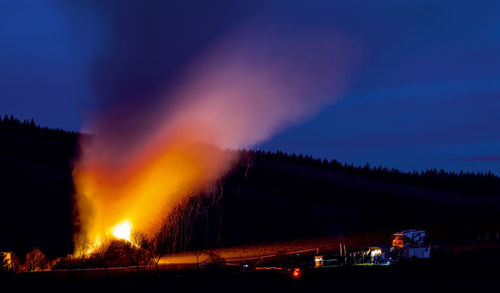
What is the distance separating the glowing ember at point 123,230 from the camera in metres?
62.5

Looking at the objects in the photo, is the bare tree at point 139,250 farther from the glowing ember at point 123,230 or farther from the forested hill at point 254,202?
the forested hill at point 254,202

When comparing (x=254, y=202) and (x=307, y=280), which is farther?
(x=254, y=202)

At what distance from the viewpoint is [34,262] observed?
187 ft

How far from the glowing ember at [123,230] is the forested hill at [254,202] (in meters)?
7.12

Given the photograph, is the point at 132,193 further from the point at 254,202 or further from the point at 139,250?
the point at 254,202

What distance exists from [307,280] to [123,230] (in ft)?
91.0

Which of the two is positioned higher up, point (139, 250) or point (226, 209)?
point (226, 209)

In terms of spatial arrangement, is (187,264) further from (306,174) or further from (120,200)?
(306,174)

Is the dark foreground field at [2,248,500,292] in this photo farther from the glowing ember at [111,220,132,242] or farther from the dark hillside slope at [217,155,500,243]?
the dark hillside slope at [217,155,500,243]

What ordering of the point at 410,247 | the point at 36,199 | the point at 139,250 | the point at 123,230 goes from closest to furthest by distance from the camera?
the point at 410,247
the point at 139,250
the point at 123,230
the point at 36,199

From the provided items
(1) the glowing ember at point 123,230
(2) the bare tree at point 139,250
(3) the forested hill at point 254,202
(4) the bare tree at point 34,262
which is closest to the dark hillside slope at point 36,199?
(3) the forested hill at point 254,202

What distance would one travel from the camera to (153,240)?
62.7 m

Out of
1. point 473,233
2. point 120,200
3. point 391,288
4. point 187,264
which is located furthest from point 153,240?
point 473,233

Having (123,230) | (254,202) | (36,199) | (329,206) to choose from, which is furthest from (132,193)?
(329,206)
